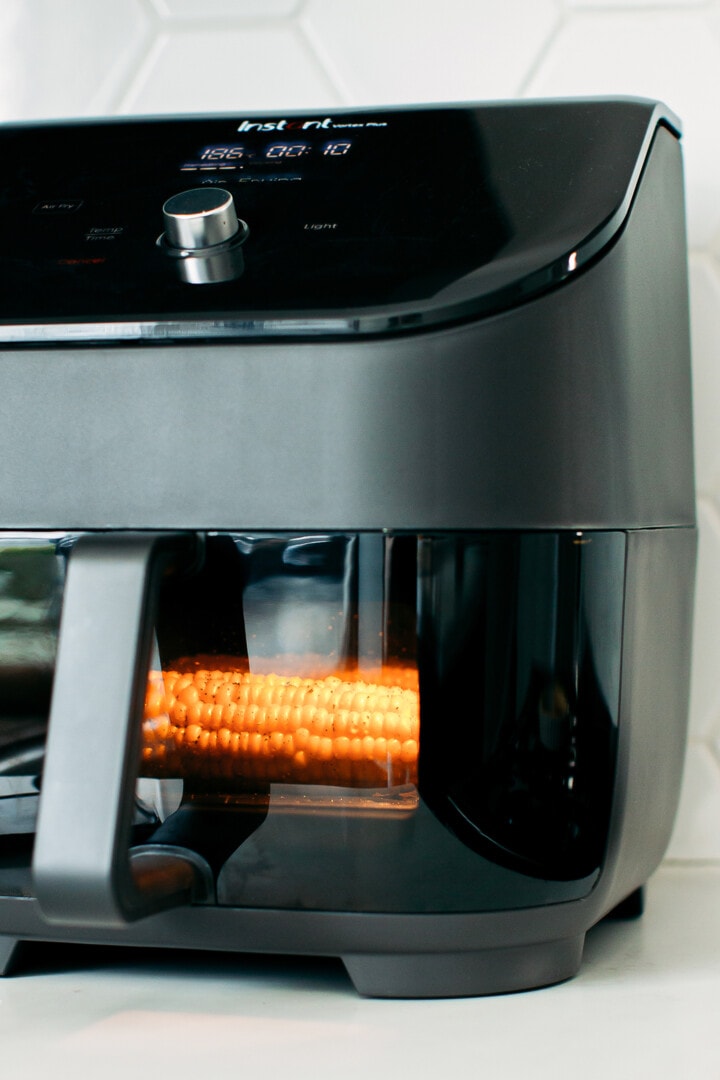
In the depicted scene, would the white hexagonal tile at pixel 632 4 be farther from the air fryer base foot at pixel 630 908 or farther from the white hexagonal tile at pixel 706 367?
the air fryer base foot at pixel 630 908

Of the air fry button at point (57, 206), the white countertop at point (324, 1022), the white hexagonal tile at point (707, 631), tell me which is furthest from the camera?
the white hexagonal tile at point (707, 631)

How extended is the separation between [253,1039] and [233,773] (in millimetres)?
84

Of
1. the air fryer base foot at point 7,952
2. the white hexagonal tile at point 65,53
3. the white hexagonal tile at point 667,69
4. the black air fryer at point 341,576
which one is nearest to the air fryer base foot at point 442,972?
the black air fryer at point 341,576

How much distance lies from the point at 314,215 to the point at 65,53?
15.0 inches

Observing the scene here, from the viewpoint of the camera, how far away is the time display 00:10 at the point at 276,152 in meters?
0.45

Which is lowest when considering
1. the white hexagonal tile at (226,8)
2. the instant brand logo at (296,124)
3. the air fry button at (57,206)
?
the air fry button at (57,206)

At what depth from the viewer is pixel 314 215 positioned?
1.34ft

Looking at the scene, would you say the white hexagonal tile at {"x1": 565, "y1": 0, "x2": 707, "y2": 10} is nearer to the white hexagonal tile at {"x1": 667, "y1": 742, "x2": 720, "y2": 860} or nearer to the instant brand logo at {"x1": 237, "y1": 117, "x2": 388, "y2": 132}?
the instant brand logo at {"x1": 237, "y1": 117, "x2": 388, "y2": 132}

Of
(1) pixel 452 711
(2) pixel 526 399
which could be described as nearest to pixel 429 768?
(1) pixel 452 711

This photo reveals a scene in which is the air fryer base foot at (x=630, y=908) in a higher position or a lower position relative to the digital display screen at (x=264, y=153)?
lower

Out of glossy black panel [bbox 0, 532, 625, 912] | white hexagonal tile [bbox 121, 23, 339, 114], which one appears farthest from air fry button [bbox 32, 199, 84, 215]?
white hexagonal tile [bbox 121, 23, 339, 114]

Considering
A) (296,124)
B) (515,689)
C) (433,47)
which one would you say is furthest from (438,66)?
(515,689)

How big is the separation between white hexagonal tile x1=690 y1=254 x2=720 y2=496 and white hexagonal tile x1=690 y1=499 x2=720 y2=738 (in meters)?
0.02

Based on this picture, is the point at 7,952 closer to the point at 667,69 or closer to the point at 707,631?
the point at 707,631
